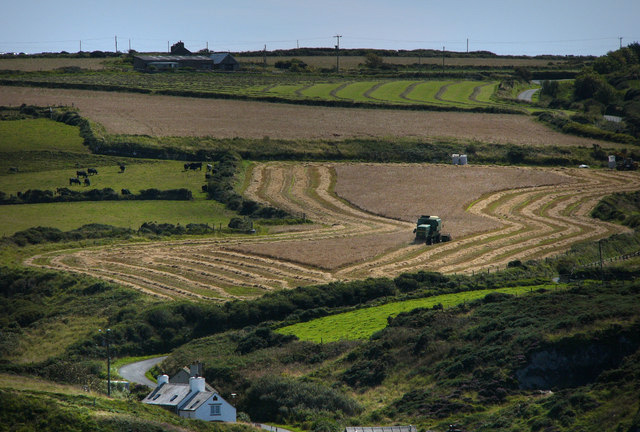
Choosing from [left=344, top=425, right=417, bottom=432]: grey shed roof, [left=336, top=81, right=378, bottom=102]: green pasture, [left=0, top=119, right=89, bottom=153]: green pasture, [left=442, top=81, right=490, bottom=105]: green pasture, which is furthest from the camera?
[left=442, top=81, right=490, bottom=105]: green pasture

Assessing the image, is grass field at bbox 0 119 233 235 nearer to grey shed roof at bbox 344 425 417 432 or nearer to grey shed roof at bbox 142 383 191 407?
grey shed roof at bbox 142 383 191 407

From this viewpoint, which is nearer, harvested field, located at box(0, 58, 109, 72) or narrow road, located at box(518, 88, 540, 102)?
narrow road, located at box(518, 88, 540, 102)

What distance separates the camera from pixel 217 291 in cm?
7519

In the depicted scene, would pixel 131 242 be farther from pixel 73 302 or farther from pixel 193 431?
pixel 193 431

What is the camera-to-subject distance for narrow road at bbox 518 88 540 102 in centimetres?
16662

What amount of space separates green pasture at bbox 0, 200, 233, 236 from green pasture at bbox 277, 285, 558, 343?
1143 inches

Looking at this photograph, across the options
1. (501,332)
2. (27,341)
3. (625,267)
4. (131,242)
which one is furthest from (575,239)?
(27,341)

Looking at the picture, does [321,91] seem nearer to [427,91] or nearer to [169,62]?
[427,91]

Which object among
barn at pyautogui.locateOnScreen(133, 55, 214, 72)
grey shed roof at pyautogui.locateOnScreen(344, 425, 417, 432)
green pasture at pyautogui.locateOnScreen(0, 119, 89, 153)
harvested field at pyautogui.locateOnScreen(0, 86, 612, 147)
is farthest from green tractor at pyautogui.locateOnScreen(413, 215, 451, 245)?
barn at pyautogui.locateOnScreen(133, 55, 214, 72)

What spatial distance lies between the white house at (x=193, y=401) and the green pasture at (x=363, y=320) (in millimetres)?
14288

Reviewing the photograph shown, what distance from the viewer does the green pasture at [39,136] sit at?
117688 mm

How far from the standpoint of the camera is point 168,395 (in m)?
51.4

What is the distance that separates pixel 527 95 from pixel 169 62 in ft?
225

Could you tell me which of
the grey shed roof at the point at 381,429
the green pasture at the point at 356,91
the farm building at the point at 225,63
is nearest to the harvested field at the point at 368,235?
the grey shed roof at the point at 381,429
